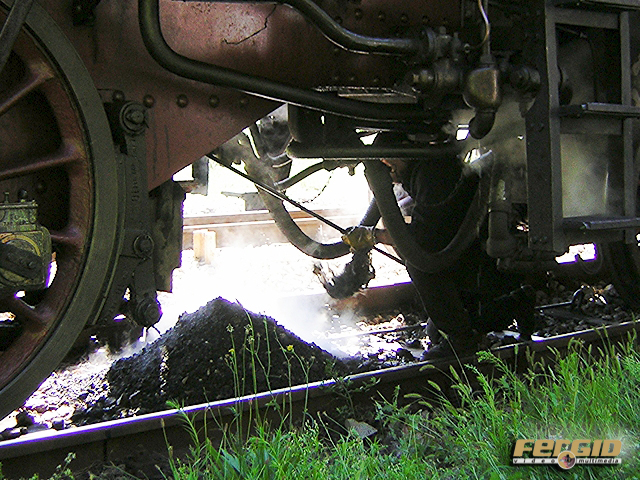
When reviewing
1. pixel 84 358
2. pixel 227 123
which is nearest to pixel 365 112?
pixel 227 123

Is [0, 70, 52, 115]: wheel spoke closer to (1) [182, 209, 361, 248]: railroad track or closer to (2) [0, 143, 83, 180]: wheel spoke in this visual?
(2) [0, 143, 83, 180]: wheel spoke

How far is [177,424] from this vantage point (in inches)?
108

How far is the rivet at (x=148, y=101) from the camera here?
2.45 metres

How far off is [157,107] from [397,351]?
2.39 meters

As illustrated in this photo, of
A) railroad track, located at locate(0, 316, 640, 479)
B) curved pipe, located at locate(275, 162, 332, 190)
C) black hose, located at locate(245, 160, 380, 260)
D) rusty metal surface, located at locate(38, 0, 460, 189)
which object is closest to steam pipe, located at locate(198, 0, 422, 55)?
rusty metal surface, located at locate(38, 0, 460, 189)

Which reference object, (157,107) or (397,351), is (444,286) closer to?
(397,351)

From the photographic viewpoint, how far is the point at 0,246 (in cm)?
194

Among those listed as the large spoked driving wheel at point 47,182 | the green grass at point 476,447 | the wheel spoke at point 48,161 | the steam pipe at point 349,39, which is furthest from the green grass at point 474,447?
the steam pipe at point 349,39

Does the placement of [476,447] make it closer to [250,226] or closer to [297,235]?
[297,235]

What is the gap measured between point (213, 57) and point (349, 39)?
552mm

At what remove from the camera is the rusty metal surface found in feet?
7.82

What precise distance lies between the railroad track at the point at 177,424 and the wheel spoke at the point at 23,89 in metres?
1.18

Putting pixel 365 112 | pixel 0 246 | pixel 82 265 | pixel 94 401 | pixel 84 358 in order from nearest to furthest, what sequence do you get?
pixel 0 246, pixel 82 265, pixel 365 112, pixel 94 401, pixel 84 358

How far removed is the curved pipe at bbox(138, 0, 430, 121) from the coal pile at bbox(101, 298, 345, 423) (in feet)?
3.40
